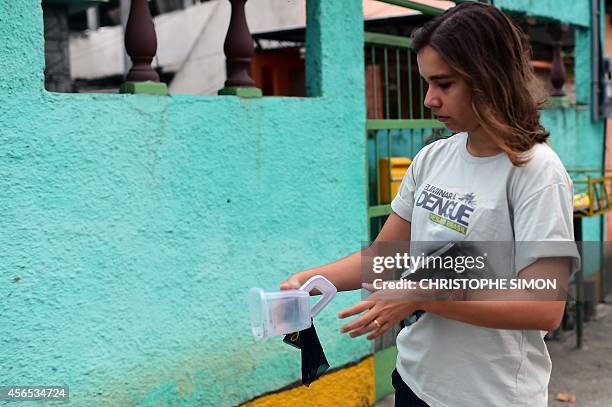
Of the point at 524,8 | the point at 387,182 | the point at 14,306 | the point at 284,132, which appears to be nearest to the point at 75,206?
the point at 14,306

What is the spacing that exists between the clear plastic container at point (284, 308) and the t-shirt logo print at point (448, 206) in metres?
0.31

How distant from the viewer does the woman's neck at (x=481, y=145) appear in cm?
170

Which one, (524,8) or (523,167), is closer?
(523,167)

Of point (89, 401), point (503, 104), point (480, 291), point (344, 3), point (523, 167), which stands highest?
point (344, 3)

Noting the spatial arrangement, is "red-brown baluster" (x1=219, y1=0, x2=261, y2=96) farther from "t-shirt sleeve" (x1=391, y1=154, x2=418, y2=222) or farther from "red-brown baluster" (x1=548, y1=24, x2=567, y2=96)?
"red-brown baluster" (x1=548, y1=24, x2=567, y2=96)

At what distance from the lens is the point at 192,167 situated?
10.4ft

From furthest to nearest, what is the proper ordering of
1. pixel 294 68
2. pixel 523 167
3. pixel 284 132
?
1. pixel 294 68
2. pixel 284 132
3. pixel 523 167

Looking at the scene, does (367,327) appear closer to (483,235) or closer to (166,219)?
(483,235)

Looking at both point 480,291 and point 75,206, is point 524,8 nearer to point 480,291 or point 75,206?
point 75,206

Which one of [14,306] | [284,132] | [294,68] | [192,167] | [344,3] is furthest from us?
[294,68]

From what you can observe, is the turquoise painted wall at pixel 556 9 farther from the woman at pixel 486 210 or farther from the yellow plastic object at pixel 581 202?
the woman at pixel 486 210

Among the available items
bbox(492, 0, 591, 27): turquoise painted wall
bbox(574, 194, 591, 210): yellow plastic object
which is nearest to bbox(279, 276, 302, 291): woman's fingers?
bbox(492, 0, 591, 27): turquoise painted wall

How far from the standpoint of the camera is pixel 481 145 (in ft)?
5.67

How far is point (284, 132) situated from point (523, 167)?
2085 millimetres
